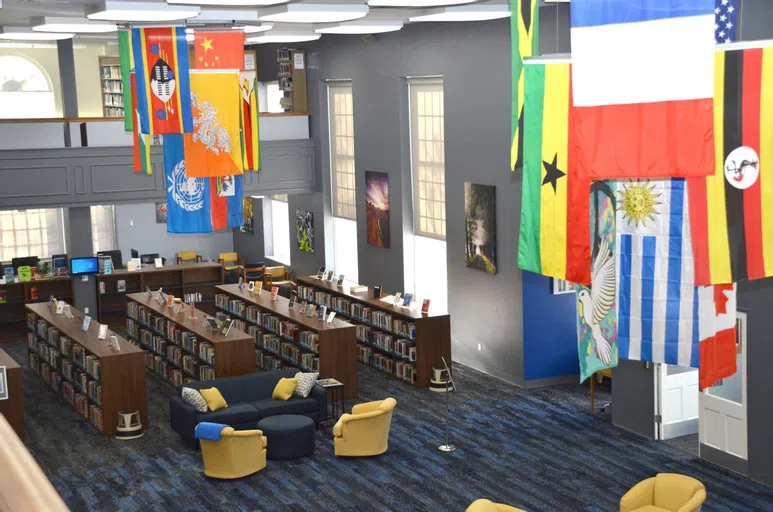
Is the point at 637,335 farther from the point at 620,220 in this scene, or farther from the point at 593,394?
the point at 593,394

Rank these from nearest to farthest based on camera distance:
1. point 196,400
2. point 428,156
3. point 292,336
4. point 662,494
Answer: point 662,494 < point 196,400 < point 292,336 < point 428,156

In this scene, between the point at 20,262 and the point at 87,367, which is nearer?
the point at 87,367

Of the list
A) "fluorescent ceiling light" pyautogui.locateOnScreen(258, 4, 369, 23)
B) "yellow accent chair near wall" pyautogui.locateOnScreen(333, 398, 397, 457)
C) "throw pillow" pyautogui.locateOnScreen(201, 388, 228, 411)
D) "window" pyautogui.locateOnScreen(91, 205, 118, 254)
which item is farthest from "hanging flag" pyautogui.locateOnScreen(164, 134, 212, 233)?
"window" pyautogui.locateOnScreen(91, 205, 118, 254)

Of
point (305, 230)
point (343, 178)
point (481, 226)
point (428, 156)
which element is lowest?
point (305, 230)

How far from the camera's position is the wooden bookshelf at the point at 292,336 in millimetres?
13164

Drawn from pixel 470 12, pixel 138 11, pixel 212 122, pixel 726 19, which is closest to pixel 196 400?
pixel 212 122

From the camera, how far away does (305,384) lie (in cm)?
1186

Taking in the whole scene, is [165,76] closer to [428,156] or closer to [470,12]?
[470,12]

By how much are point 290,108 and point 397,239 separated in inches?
173

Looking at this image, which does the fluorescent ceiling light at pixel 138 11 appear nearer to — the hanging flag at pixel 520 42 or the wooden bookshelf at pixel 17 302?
the hanging flag at pixel 520 42

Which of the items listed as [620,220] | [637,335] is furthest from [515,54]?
[637,335]

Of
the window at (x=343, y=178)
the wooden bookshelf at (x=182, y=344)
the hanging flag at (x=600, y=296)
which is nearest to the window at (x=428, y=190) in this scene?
the window at (x=343, y=178)

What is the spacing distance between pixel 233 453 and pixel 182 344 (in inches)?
178

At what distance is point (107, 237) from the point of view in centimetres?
2291
